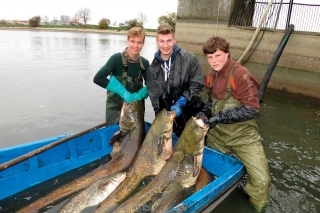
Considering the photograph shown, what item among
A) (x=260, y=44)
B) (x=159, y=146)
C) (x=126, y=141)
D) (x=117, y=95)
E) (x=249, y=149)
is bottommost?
(x=126, y=141)

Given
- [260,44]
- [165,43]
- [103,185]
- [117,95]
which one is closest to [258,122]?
[260,44]

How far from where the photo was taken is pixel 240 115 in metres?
3.49

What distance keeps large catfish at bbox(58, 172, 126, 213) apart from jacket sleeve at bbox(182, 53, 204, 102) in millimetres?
1801

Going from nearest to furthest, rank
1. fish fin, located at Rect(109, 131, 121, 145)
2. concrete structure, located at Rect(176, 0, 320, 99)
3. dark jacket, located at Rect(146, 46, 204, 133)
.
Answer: fish fin, located at Rect(109, 131, 121, 145) → dark jacket, located at Rect(146, 46, 204, 133) → concrete structure, located at Rect(176, 0, 320, 99)

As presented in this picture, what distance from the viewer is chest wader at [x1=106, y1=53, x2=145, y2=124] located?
16.0 feet

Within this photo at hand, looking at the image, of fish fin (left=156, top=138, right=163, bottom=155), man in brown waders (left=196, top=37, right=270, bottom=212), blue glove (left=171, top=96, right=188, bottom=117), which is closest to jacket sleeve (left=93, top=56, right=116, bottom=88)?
blue glove (left=171, top=96, right=188, bottom=117)

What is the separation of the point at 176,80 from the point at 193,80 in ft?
→ 0.99

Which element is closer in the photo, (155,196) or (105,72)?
(155,196)

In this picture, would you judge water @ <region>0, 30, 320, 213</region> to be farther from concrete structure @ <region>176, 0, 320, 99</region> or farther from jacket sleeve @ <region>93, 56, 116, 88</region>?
jacket sleeve @ <region>93, 56, 116, 88</region>

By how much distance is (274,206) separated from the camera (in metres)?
3.85

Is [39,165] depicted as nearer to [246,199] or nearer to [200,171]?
[200,171]

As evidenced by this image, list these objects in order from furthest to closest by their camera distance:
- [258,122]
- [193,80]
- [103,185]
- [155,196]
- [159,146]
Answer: [258,122]
[193,80]
[159,146]
[103,185]
[155,196]

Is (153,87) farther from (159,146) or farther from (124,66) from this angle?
(159,146)

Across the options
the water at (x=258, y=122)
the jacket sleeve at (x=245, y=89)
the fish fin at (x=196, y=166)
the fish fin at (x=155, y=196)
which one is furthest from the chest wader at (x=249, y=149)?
the fish fin at (x=155, y=196)
